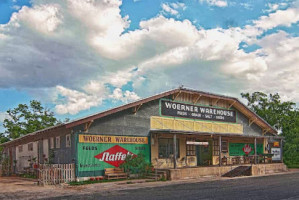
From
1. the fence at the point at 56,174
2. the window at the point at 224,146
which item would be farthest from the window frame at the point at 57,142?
the window at the point at 224,146

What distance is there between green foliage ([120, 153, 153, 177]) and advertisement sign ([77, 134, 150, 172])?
42 centimetres

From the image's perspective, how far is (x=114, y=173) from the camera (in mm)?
19734

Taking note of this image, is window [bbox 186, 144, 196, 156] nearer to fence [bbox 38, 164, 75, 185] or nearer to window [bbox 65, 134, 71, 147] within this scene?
window [bbox 65, 134, 71, 147]

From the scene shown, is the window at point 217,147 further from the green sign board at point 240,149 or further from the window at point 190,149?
the window at point 190,149

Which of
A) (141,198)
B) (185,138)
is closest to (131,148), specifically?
(185,138)

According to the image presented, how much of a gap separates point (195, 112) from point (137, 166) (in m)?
7.25

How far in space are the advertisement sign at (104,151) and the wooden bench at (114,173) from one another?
25 cm

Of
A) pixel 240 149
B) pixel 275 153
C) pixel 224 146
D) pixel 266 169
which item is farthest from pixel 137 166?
pixel 275 153

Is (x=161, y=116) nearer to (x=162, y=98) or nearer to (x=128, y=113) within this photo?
(x=162, y=98)

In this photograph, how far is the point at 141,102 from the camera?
21469mm

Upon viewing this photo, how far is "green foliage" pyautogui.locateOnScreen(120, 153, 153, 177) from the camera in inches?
790

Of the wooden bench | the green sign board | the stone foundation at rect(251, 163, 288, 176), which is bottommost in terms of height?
the stone foundation at rect(251, 163, 288, 176)

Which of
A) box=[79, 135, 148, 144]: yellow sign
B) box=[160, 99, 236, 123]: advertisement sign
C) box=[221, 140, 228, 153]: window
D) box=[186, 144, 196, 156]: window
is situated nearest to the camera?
box=[79, 135, 148, 144]: yellow sign

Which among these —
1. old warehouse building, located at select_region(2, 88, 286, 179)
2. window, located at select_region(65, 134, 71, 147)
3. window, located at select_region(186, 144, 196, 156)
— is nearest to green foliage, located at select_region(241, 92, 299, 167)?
old warehouse building, located at select_region(2, 88, 286, 179)
